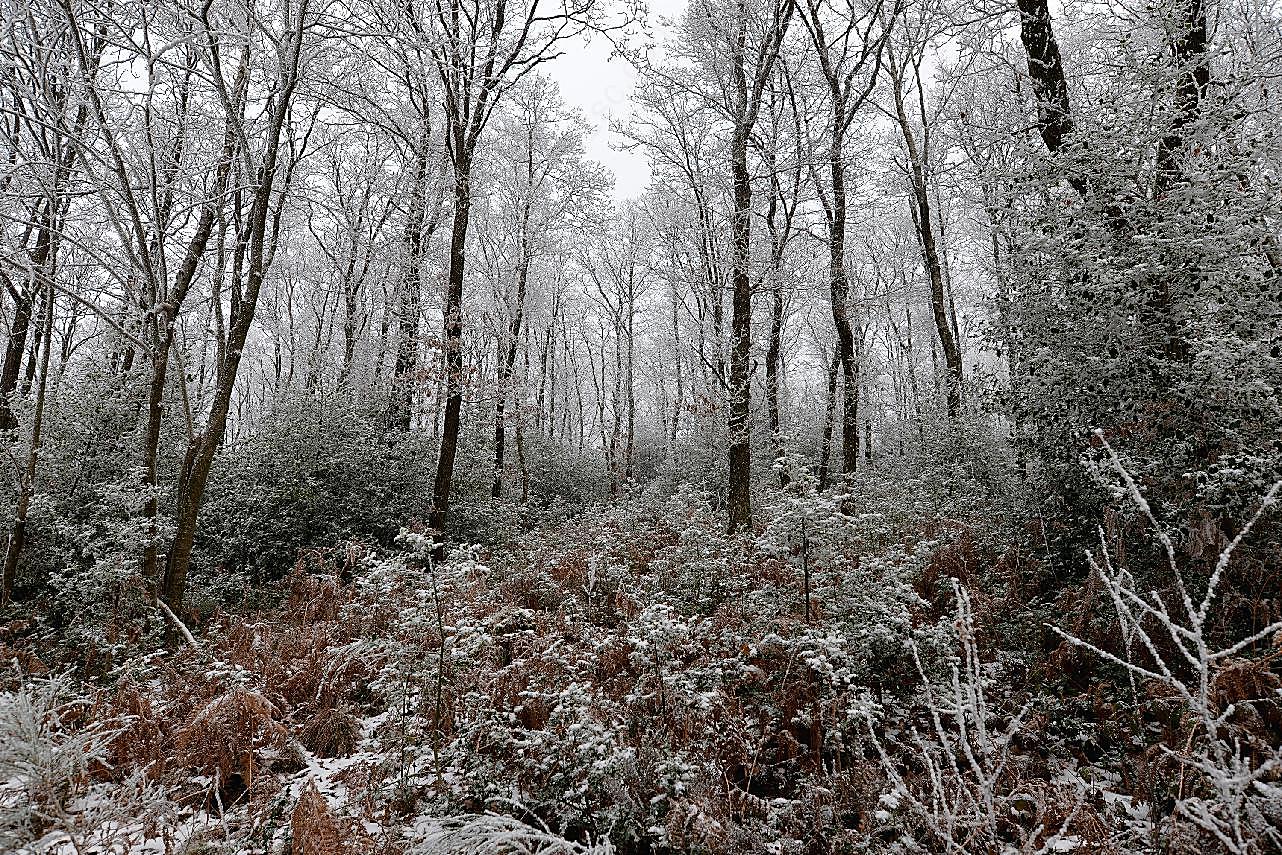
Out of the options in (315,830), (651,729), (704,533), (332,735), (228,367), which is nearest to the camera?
(315,830)

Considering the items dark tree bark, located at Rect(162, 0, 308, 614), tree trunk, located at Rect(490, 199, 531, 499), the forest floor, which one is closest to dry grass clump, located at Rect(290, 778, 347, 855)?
the forest floor

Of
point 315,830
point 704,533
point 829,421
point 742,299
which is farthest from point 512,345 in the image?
point 315,830

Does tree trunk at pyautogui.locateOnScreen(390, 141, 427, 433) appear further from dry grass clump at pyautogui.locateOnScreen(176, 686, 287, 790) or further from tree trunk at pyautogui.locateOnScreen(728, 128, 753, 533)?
dry grass clump at pyautogui.locateOnScreen(176, 686, 287, 790)

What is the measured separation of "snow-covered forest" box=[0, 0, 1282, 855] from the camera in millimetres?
3291

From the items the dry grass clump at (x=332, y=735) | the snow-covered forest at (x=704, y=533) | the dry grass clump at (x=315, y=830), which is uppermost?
the snow-covered forest at (x=704, y=533)

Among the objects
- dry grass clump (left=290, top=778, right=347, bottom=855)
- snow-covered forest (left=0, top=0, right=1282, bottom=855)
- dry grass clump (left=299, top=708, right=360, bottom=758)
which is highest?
snow-covered forest (left=0, top=0, right=1282, bottom=855)

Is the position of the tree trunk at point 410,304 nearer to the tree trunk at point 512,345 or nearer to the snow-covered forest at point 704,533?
the snow-covered forest at point 704,533

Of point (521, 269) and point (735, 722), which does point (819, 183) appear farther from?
point (735, 722)

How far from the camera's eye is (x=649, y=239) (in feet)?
76.0

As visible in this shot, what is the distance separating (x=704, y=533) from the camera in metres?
7.55

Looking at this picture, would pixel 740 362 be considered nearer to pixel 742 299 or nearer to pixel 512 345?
pixel 742 299

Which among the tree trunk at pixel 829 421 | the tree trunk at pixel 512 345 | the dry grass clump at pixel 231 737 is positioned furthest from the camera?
the tree trunk at pixel 512 345

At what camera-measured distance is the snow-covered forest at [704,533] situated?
10.8ft

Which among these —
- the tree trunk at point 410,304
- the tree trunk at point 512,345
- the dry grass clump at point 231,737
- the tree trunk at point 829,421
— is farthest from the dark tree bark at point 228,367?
the tree trunk at point 829,421
